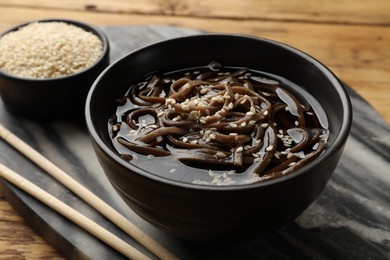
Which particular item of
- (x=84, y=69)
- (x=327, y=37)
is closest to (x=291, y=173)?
(x=84, y=69)

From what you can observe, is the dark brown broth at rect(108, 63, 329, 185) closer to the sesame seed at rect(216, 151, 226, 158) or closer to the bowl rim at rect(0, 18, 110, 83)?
the sesame seed at rect(216, 151, 226, 158)

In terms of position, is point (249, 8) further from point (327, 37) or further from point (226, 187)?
point (226, 187)

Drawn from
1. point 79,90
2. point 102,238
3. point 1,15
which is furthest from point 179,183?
point 1,15

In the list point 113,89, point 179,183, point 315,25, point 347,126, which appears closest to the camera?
point 179,183

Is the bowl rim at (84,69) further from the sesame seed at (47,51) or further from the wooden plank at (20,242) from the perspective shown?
the wooden plank at (20,242)

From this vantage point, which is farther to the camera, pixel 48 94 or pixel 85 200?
pixel 48 94

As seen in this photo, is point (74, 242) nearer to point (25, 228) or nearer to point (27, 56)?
point (25, 228)

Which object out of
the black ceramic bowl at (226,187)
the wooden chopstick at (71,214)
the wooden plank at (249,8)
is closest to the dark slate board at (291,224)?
the wooden chopstick at (71,214)
